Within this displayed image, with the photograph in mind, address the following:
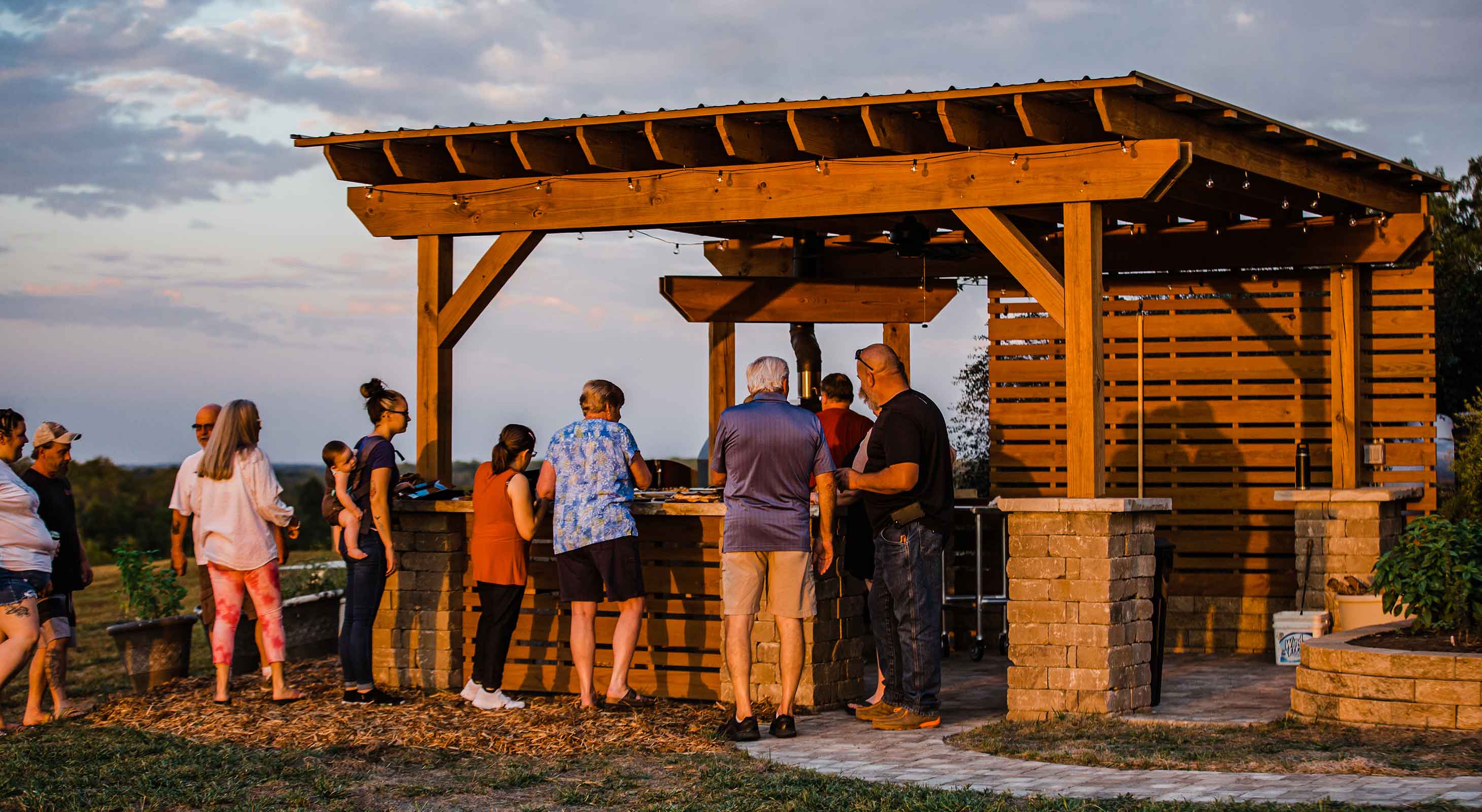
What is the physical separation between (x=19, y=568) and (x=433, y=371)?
2827 mm

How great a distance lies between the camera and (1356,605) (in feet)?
32.5

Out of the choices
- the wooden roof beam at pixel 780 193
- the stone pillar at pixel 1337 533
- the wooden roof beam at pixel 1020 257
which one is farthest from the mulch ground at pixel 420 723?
the stone pillar at pixel 1337 533

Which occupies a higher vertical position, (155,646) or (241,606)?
(241,606)

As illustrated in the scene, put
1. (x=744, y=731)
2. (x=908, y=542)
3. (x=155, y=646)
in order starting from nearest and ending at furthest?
(x=744, y=731)
(x=908, y=542)
(x=155, y=646)

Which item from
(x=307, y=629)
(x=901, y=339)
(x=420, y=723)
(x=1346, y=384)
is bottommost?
(x=420, y=723)

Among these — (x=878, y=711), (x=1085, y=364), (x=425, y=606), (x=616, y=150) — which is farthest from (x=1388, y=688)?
(x=425, y=606)

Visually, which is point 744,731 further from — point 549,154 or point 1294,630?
point 1294,630

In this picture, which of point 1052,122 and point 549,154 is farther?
point 549,154

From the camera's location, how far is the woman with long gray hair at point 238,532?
345 inches

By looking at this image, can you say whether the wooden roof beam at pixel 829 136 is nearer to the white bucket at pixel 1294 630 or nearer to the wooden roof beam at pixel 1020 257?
the wooden roof beam at pixel 1020 257

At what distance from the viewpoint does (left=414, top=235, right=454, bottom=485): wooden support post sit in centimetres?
1003

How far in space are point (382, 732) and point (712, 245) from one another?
20.8 ft

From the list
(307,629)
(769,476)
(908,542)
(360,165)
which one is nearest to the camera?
(769,476)

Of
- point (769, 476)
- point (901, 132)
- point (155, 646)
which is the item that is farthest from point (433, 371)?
point (901, 132)
